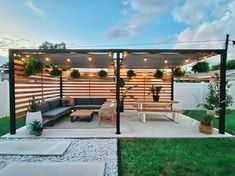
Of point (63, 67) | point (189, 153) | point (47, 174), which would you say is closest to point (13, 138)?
point (47, 174)

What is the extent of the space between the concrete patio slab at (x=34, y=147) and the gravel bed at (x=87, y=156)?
0.14 m

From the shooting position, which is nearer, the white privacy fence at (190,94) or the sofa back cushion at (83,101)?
the sofa back cushion at (83,101)

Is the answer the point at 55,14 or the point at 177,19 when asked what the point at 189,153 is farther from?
the point at 177,19

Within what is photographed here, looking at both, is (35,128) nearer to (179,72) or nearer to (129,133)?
(129,133)

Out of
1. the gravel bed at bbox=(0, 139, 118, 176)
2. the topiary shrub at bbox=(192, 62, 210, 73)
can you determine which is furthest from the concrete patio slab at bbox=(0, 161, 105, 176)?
the topiary shrub at bbox=(192, 62, 210, 73)

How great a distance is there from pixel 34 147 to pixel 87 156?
140cm

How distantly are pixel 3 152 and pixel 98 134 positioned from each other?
2.45 metres

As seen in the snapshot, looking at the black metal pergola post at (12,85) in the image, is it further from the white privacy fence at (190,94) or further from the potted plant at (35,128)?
the white privacy fence at (190,94)

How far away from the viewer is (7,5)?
9008 mm

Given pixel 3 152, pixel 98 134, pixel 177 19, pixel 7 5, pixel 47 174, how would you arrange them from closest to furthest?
pixel 47 174 → pixel 3 152 → pixel 98 134 → pixel 7 5 → pixel 177 19

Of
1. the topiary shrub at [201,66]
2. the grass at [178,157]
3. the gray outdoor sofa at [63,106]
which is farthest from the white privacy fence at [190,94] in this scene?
the grass at [178,157]

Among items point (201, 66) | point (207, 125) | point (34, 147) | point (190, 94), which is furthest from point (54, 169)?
point (190, 94)

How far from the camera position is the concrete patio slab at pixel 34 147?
171 inches

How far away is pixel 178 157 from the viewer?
4246mm
